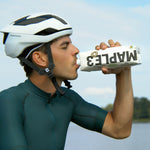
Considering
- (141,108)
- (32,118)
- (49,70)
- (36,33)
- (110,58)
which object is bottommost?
(141,108)

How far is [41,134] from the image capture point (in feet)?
14.2

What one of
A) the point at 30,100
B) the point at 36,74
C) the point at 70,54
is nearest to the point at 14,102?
the point at 30,100

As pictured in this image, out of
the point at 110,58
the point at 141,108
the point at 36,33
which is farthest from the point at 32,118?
the point at 141,108

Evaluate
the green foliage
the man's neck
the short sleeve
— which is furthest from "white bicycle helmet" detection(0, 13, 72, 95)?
the green foliage

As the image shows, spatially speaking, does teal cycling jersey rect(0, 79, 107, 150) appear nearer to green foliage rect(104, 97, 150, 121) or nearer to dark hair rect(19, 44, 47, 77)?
dark hair rect(19, 44, 47, 77)

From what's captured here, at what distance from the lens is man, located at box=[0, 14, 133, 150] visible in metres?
4.23

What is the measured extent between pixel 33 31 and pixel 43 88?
723mm

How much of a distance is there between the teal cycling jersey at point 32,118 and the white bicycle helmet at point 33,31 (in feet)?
1.57

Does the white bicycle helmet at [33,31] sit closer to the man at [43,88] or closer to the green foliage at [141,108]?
the man at [43,88]

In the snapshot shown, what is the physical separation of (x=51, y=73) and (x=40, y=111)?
48 centimetres

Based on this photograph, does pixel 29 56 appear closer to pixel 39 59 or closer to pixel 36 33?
pixel 39 59

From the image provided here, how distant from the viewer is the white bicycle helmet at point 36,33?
439cm

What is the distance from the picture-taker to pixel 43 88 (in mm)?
4469

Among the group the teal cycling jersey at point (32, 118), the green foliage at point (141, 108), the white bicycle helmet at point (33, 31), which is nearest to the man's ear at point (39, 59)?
the white bicycle helmet at point (33, 31)
